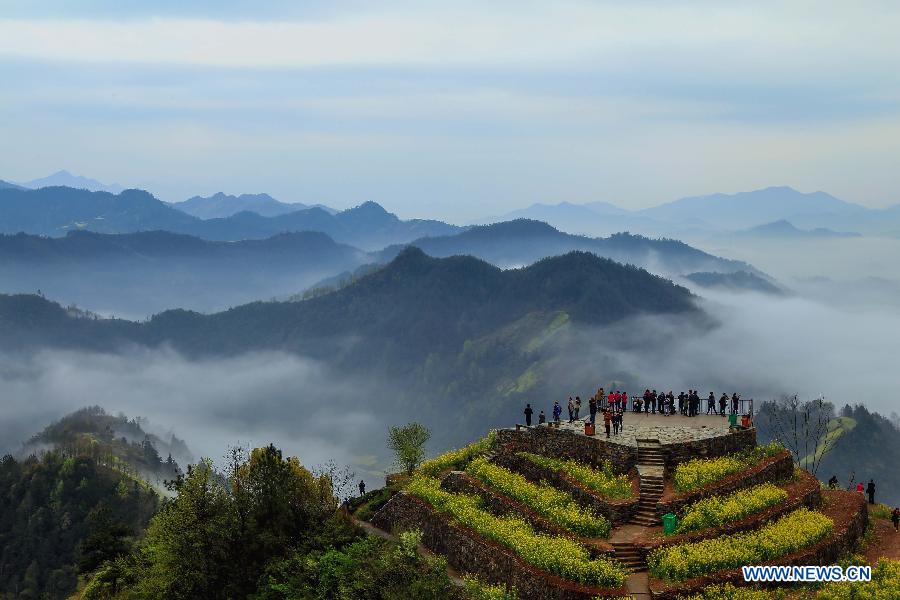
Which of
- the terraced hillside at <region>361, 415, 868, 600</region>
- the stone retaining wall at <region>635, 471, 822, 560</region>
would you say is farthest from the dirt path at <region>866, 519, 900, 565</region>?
the stone retaining wall at <region>635, 471, 822, 560</region>

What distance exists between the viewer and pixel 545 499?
136ft

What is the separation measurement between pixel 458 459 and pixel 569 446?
9.95 m

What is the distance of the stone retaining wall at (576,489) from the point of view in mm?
38625

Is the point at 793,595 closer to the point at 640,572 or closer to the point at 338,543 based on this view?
the point at 640,572

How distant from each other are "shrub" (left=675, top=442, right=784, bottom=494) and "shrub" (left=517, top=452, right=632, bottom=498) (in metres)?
2.64

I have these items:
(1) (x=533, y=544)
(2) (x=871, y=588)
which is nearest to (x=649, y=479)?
(1) (x=533, y=544)

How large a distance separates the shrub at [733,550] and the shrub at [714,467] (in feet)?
12.6

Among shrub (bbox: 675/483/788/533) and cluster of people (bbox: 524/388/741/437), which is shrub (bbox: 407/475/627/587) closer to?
shrub (bbox: 675/483/788/533)

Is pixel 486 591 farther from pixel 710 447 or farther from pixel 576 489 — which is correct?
pixel 710 447

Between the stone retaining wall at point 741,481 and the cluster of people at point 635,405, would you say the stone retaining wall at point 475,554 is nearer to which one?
the stone retaining wall at point 741,481

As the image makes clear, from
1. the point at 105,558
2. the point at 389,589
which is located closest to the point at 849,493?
the point at 389,589

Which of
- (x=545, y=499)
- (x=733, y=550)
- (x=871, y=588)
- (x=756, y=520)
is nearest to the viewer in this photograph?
(x=871, y=588)

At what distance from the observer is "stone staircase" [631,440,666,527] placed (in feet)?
127

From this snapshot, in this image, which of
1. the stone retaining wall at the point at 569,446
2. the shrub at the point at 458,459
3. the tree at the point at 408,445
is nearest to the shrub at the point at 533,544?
the stone retaining wall at the point at 569,446
